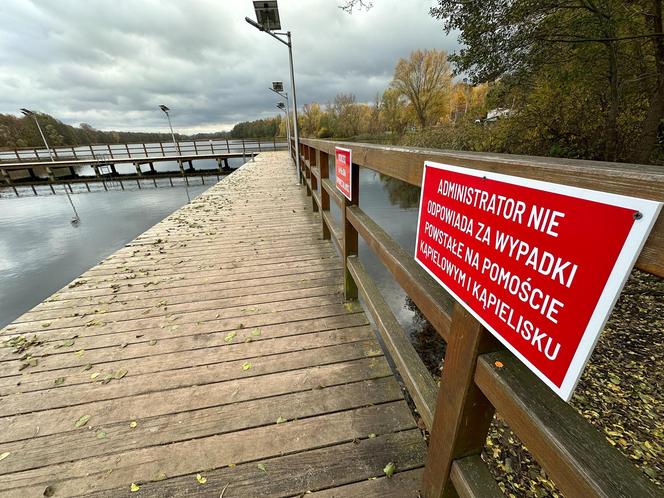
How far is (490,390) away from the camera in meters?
0.91

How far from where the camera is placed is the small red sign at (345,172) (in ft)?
8.00

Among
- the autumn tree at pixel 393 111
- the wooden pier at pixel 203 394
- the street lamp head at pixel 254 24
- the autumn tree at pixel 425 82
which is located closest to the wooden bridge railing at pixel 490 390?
the wooden pier at pixel 203 394

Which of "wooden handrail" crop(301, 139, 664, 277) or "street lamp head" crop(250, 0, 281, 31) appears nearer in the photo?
"wooden handrail" crop(301, 139, 664, 277)

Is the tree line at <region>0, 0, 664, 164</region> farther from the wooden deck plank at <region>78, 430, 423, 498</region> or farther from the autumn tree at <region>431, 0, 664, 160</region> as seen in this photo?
the wooden deck plank at <region>78, 430, 423, 498</region>

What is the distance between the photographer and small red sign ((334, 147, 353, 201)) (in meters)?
2.44

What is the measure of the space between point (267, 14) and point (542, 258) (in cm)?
931

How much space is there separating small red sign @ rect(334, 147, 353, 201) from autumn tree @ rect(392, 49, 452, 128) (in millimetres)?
41888

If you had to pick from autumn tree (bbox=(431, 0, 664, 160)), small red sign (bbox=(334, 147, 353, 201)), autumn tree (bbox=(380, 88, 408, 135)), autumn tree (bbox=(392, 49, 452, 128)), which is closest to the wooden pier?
small red sign (bbox=(334, 147, 353, 201))

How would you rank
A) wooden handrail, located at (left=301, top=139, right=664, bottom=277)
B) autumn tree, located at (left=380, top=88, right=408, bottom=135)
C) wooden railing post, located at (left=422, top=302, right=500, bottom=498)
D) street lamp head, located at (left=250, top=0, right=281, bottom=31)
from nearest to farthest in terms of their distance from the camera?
wooden handrail, located at (left=301, top=139, right=664, bottom=277) < wooden railing post, located at (left=422, top=302, right=500, bottom=498) < street lamp head, located at (left=250, top=0, right=281, bottom=31) < autumn tree, located at (left=380, top=88, right=408, bottom=135)

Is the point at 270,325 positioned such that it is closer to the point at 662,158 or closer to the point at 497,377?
the point at 497,377

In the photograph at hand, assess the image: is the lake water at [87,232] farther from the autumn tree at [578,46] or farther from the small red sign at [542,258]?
the autumn tree at [578,46]

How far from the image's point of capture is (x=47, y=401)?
204 cm

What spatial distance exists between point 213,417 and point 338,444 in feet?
2.78

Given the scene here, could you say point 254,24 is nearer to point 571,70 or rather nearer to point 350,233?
point 350,233
